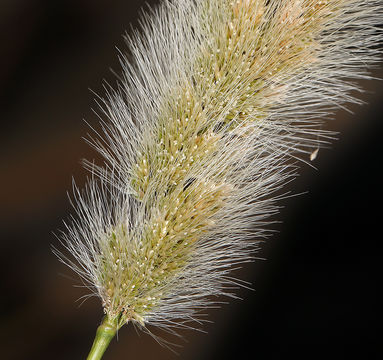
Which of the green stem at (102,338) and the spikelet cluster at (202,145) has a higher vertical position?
the spikelet cluster at (202,145)

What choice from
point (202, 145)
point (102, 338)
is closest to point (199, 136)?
point (202, 145)

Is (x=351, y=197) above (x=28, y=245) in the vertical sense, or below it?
below

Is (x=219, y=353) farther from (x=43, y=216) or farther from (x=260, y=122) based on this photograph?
(x=260, y=122)

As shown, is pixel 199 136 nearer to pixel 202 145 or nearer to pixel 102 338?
pixel 202 145

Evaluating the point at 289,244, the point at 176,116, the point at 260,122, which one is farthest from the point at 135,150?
the point at 289,244

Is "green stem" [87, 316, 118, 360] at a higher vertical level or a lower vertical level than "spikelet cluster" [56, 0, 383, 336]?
lower
